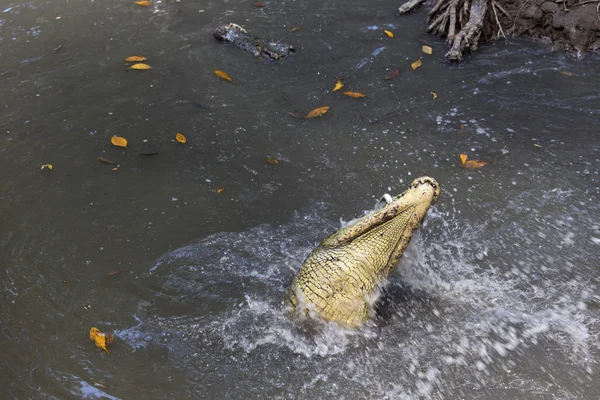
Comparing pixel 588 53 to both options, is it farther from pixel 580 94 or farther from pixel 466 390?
pixel 466 390

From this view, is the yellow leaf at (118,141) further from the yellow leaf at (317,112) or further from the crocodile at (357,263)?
the crocodile at (357,263)

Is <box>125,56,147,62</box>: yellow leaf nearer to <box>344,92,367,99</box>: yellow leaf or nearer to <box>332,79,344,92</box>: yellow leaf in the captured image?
<box>332,79,344,92</box>: yellow leaf

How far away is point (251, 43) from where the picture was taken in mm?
7121

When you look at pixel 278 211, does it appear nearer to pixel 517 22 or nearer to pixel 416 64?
pixel 416 64

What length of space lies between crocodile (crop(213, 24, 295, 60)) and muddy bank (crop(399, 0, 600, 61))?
7.63 feet

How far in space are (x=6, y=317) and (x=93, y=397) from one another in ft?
3.53

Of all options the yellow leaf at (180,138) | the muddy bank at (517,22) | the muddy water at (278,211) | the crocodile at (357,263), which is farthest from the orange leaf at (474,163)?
the yellow leaf at (180,138)

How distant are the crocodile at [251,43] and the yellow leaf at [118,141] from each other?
244 cm

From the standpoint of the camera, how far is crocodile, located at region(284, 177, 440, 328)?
3516mm

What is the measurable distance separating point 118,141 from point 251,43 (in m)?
2.63

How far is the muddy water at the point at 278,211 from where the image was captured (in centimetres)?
358

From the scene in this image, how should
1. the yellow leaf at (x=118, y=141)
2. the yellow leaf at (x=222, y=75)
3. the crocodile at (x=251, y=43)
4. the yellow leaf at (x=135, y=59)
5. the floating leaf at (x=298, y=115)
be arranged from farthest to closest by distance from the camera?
the crocodile at (x=251, y=43), the yellow leaf at (x=135, y=59), the yellow leaf at (x=222, y=75), the floating leaf at (x=298, y=115), the yellow leaf at (x=118, y=141)

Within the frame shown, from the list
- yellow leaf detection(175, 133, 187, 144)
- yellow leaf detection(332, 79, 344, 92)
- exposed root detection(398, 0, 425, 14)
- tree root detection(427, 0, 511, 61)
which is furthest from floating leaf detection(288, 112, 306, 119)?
exposed root detection(398, 0, 425, 14)

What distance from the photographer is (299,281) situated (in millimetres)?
3686
